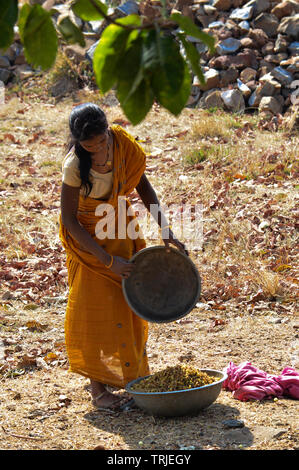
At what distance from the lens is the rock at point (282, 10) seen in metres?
10.1

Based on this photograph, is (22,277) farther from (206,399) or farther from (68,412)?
(206,399)

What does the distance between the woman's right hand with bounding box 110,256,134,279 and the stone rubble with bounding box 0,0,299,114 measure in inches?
236

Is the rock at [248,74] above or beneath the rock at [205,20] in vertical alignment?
Result: beneath

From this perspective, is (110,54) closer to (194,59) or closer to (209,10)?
(194,59)

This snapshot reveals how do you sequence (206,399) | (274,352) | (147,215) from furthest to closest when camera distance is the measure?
(147,215) → (274,352) → (206,399)

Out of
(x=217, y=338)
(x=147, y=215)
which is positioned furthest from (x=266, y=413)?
(x=147, y=215)

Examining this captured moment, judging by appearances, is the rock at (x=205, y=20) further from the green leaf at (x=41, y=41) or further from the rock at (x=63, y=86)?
the green leaf at (x=41, y=41)

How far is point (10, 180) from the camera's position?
8688mm

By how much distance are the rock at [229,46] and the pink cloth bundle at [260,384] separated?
7.25 metres

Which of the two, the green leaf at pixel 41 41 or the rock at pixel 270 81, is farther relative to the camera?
the rock at pixel 270 81

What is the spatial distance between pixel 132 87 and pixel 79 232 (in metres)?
2.13

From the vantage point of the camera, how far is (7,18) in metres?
1.83

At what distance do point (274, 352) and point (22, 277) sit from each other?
9.18 feet

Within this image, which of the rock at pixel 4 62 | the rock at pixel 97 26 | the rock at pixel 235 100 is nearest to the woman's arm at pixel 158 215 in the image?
the rock at pixel 235 100
